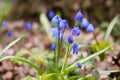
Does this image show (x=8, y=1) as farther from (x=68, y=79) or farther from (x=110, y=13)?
(x=68, y=79)

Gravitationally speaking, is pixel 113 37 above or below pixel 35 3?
below

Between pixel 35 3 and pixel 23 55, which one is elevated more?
pixel 35 3

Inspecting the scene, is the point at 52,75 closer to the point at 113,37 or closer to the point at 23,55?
the point at 23,55

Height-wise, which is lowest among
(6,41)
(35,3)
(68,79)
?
(68,79)

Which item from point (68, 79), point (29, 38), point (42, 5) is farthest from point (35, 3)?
point (68, 79)

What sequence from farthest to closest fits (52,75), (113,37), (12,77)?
(113,37), (12,77), (52,75)

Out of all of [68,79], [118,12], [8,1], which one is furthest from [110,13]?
[8,1]

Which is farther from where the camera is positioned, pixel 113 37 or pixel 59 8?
pixel 59 8

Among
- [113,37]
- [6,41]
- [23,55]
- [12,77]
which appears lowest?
[12,77]

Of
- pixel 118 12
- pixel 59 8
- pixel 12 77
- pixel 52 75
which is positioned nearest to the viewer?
pixel 52 75
